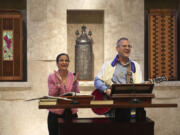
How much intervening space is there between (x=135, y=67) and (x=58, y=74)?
90cm

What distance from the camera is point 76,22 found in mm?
5656

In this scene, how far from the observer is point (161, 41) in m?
5.37

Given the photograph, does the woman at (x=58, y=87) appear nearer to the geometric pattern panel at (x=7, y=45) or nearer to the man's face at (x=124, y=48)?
the man's face at (x=124, y=48)

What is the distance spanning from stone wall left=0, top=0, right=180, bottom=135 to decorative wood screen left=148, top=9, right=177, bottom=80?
0.21 m

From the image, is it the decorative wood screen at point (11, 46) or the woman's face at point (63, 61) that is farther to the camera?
the decorative wood screen at point (11, 46)

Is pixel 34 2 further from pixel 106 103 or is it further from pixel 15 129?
pixel 106 103

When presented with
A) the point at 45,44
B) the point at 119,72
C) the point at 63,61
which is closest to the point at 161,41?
the point at 45,44

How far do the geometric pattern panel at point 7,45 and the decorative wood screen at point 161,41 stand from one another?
237cm

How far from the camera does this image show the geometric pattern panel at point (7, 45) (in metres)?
5.27

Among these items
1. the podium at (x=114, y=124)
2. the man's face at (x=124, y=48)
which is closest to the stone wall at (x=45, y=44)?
the man's face at (x=124, y=48)

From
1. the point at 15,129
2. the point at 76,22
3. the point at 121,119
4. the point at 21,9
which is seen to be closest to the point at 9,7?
the point at 21,9

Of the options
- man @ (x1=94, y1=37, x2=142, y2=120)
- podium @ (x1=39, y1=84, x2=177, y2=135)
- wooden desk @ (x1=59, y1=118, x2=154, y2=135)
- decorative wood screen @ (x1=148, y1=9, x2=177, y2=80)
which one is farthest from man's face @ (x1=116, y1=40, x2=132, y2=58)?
decorative wood screen @ (x1=148, y1=9, x2=177, y2=80)

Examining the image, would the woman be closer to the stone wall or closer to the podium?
the podium

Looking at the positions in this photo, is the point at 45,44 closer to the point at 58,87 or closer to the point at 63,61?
the point at 63,61
